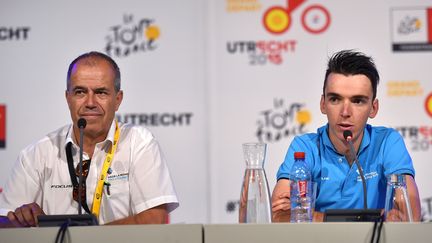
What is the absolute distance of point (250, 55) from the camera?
14.4 feet

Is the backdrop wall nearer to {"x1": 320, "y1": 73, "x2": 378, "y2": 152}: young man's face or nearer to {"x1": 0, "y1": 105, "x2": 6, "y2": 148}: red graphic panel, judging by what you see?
{"x1": 0, "y1": 105, "x2": 6, "y2": 148}: red graphic panel

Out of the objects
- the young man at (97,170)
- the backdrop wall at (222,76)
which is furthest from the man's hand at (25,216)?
the backdrop wall at (222,76)

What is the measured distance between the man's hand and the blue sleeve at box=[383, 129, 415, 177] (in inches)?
52.1

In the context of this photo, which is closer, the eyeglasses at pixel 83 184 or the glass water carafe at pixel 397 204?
the glass water carafe at pixel 397 204

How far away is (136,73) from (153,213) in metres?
1.66

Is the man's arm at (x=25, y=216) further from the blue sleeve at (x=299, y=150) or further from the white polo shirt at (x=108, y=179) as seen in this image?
the blue sleeve at (x=299, y=150)

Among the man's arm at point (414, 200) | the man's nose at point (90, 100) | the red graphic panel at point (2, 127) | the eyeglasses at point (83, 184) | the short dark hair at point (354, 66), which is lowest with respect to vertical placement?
the man's arm at point (414, 200)

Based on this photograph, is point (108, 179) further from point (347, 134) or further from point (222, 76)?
point (222, 76)

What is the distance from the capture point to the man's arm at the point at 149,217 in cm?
285

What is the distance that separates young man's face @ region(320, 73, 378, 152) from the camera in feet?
9.51

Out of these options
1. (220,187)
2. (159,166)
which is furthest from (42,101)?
(159,166)

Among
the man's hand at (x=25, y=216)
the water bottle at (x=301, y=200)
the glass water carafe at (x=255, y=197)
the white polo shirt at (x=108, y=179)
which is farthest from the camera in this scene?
the white polo shirt at (x=108, y=179)

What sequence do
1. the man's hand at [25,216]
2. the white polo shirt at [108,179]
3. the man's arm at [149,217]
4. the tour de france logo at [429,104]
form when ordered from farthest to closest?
the tour de france logo at [429,104] < the white polo shirt at [108,179] < the man's arm at [149,217] < the man's hand at [25,216]

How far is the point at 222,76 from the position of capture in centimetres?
439
